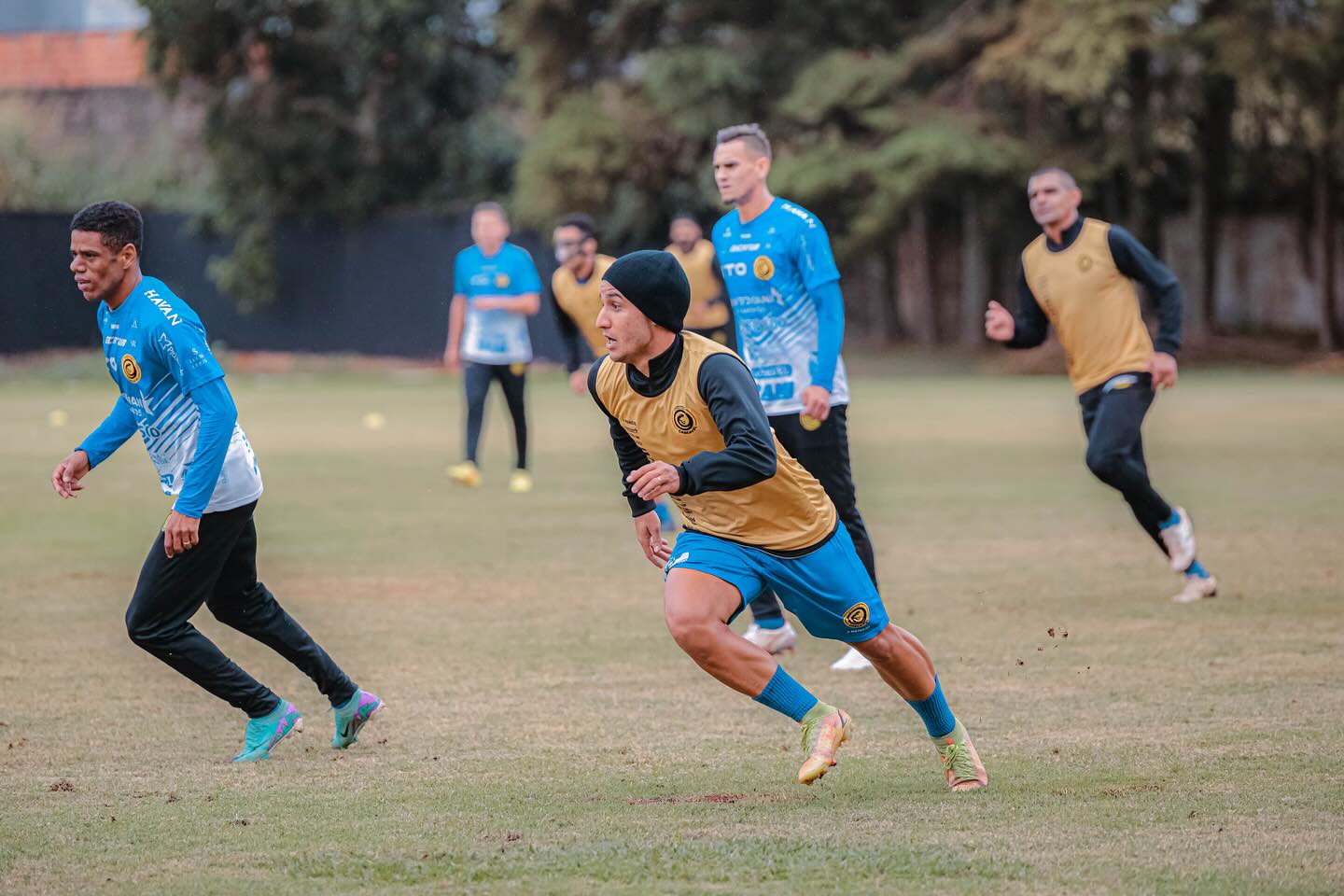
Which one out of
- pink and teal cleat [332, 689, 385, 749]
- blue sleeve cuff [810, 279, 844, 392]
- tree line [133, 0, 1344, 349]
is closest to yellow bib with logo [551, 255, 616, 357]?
blue sleeve cuff [810, 279, 844, 392]

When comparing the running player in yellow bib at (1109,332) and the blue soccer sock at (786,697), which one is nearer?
the blue soccer sock at (786,697)

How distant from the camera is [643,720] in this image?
Answer: 7062mm

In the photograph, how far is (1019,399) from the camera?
27.3 metres

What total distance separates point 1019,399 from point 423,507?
14696 millimetres

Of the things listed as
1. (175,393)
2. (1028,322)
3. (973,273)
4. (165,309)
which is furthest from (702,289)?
(973,273)

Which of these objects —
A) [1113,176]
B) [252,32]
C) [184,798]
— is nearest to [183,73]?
[252,32]

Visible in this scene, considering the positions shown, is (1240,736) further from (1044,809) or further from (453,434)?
(453,434)

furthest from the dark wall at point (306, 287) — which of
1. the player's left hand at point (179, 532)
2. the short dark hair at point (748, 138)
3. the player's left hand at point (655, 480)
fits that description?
the player's left hand at point (655, 480)

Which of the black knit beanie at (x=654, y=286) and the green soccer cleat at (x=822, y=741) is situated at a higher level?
the black knit beanie at (x=654, y=286)

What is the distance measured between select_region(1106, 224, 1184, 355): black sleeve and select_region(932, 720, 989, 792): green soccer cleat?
14.5ft

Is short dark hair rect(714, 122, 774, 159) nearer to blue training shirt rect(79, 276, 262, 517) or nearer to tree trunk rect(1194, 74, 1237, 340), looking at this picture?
blue training shirt rect(79, 276, 262, 517)

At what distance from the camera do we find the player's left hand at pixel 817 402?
8008 mm

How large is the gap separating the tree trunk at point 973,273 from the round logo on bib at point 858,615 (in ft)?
107

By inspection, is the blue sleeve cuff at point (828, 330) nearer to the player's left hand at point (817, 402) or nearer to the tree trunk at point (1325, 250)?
the player's left hand at point (817, 402)
